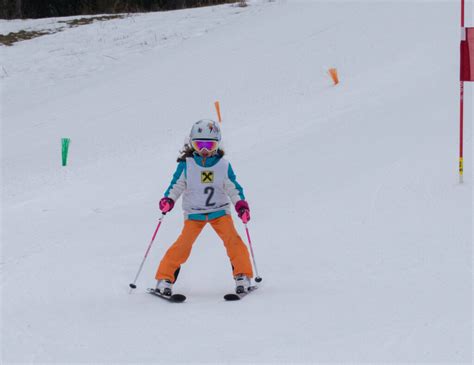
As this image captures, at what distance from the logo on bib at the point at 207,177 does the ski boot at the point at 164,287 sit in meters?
0.85

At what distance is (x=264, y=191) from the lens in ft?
28.3

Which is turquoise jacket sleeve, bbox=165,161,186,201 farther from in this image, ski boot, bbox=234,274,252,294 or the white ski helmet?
ski boot, bbox=234,274,252,294

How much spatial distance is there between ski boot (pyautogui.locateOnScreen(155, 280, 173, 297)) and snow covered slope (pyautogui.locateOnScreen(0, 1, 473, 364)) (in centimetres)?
12

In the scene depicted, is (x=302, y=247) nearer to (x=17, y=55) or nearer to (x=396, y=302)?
(x=396, y=302)

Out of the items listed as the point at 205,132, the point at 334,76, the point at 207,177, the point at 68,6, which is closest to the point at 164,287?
the point at 207,177

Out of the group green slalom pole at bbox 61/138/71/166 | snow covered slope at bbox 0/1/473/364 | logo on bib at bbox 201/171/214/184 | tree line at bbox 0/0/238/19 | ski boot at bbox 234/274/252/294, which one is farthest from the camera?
tree line at bbox 0/0/238/19

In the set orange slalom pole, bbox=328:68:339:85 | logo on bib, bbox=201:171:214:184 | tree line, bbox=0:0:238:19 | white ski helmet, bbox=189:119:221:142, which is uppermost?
tree line, bbox=0:0:238:19

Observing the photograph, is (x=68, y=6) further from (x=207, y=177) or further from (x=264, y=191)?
(x=207, y=177)

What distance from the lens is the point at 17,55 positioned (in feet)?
62.6

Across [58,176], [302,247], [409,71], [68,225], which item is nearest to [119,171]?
[58,176]

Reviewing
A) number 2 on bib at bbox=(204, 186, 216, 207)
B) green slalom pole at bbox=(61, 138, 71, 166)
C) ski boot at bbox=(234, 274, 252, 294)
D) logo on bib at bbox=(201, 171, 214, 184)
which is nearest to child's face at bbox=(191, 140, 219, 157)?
logo on bib at bbox=(201, 171, 214, 184)

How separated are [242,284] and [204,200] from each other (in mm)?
734

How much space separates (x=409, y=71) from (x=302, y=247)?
22.2ft

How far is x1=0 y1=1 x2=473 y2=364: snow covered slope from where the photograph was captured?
466cm
